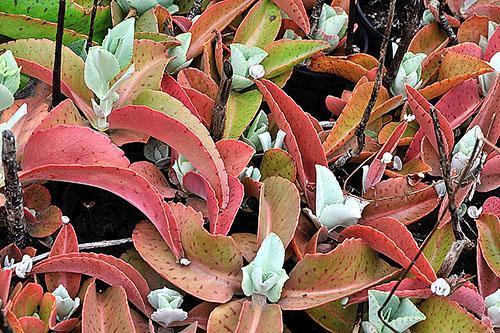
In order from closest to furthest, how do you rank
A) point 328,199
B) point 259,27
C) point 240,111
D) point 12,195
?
point 12,195, point 328,199, point 240,111, point 259,27

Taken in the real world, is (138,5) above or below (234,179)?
above

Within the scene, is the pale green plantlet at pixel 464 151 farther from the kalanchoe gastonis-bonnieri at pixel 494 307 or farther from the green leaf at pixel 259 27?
the green leaf at pixel 259 27

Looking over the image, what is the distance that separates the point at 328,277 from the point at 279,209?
0.34 feet

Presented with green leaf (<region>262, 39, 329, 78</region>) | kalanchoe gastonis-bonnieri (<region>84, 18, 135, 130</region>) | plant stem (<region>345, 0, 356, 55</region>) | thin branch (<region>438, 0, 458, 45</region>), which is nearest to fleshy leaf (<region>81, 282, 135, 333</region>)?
kalanchoe gastonis-bonnieri (<region>84, 18, 135, 130</region>)

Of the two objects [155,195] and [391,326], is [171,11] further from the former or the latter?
[391,326]

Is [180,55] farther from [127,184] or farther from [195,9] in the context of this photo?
[127,184]

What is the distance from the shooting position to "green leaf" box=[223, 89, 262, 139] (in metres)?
1.01

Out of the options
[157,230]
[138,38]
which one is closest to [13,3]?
Result: [138,38]

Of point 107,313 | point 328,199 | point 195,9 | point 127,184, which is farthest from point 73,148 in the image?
point 195,9

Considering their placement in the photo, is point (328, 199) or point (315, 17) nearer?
point (328, 199)

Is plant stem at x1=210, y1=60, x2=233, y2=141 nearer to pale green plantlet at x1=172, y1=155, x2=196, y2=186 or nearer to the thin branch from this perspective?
pale green plantlet at x1=172, y1=155, x2=196, y2=186

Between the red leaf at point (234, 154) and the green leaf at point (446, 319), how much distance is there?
0.27m

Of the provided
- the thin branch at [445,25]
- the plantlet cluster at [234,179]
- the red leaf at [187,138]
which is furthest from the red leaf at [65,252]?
the thin branch at [445,25]

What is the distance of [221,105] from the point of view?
0.95 m
